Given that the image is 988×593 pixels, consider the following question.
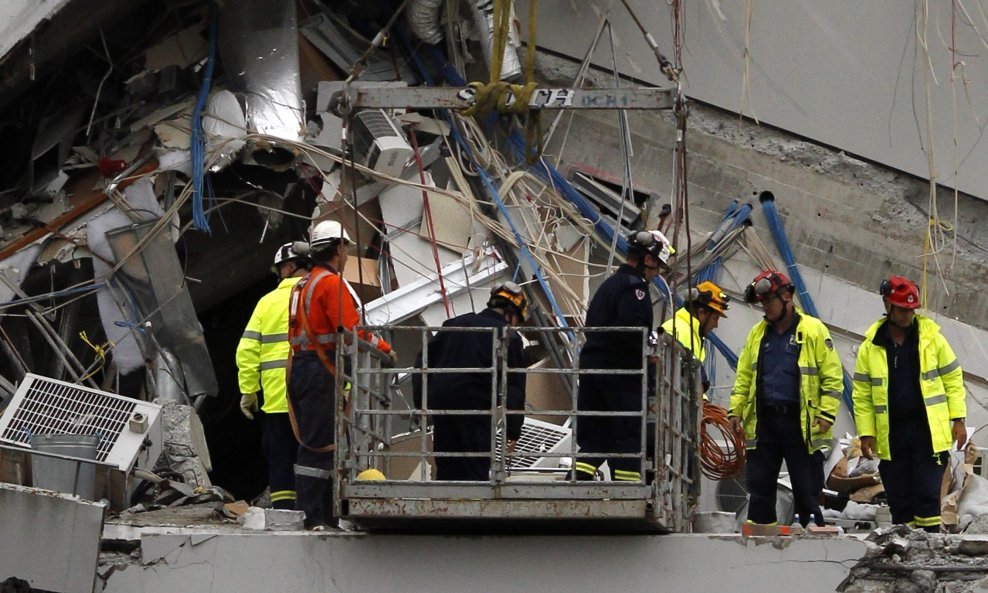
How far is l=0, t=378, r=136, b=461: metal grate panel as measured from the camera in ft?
37.1

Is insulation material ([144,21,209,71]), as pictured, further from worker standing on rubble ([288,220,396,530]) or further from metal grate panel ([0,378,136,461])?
worker standing on rubble ([288,220,396,530])

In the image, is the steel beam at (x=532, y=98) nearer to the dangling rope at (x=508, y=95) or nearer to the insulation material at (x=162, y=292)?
the dangling rope at (x=508, y=95)

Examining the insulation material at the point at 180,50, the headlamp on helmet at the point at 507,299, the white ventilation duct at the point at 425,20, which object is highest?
the white ventilation duct at the point at 425,20

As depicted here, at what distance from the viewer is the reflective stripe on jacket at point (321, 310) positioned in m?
9.66

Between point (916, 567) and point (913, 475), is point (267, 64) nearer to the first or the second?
point (913, 475)

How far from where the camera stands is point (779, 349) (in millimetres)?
10125

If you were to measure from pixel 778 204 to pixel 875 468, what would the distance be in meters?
3.12

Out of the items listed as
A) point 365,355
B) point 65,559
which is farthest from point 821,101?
point 65,559

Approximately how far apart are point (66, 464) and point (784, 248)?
5840mm

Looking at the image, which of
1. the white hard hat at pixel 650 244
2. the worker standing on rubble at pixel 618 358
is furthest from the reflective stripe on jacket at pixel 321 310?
the white hard hat at pixel 650 244

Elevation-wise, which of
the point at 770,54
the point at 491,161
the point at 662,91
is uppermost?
the point at 770,54

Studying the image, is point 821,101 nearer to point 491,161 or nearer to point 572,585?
point 491,161

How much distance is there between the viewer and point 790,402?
32.9 ft

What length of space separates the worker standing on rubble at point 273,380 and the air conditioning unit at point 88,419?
1.01 metres
